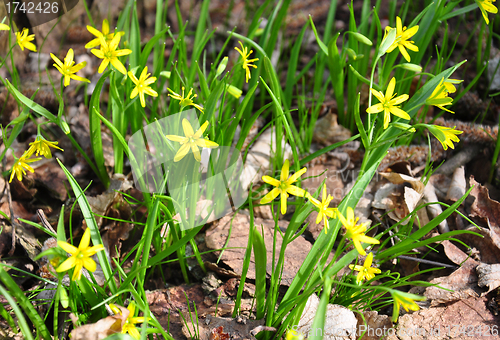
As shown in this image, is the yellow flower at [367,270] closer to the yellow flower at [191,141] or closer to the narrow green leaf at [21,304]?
the yellow flower at [191,141]

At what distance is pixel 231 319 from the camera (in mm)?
1552

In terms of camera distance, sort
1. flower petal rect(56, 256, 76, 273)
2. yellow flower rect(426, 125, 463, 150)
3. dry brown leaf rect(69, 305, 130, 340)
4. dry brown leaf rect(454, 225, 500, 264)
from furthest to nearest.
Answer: dry brown leaf rect(454, 225, 500, 264) → yellow flower rect(426, 125, 463, 150) → dry brown leaf rect(69, 305, 130, 340) → flower petal rect(56, 256, 76, 273)

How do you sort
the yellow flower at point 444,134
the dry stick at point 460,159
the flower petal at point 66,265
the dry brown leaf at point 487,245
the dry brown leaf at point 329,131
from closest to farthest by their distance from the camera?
the flower petal at point 66,265 < the yellow flower at point 444,134 < the dry brown leaf at point 487,245 < the dry stick at point 460,159 < the dry brown leaf at point 329,131

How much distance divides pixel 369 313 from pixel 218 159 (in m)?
1.08

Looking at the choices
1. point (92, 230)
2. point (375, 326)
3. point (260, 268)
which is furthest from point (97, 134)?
point (375, 326)

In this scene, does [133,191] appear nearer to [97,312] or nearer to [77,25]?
[97,312]

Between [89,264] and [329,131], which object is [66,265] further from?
[329,131]

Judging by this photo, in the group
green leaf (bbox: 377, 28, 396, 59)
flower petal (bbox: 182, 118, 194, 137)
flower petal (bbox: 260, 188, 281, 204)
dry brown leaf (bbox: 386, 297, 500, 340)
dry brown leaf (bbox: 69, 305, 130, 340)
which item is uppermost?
green leaf (bbox: 377, 28, 396, 59)

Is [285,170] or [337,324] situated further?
[337,324]

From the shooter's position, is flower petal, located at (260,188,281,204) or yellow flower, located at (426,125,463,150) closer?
flower petal, located at (260,188,281,204)

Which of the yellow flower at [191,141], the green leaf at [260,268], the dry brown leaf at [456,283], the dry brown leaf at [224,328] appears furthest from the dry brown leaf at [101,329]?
the dry brown leaf at [456,283]

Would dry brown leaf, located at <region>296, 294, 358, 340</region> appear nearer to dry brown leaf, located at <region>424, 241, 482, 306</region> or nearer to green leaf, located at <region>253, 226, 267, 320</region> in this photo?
green leaf, located at <region>253, 226, 267, 320</region>

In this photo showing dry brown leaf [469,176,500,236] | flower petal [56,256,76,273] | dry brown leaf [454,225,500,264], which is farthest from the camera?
dry brown leaf [469,176,500,236]

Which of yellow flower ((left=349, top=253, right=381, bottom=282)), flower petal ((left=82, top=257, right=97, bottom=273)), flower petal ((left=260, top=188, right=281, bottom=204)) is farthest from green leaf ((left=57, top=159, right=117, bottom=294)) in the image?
yellow flower ((left=349, top=253, right=381, bottom=282))
